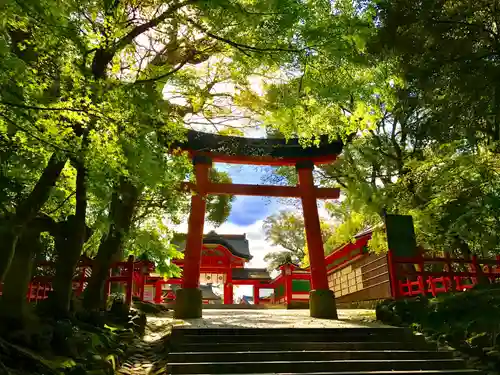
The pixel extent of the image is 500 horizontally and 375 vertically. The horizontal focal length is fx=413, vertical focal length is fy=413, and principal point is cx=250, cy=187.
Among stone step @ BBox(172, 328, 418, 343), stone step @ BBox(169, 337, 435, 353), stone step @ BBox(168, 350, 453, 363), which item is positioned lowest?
stone step @ BBox(168, 350, 453, 363)

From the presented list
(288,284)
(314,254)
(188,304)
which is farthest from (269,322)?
(288,284)

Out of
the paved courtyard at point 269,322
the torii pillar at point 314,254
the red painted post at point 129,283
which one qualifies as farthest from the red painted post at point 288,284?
the red painted post at point 129,283

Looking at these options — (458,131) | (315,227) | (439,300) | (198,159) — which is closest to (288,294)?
(315,227)

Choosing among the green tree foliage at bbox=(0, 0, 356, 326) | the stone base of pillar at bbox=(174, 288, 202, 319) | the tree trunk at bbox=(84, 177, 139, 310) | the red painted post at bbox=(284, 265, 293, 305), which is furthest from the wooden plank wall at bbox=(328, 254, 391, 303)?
the green tree foliage at bbox=(0, 0, 356, 326)

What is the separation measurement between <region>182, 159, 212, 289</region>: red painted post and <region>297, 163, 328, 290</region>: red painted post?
2.68 meters

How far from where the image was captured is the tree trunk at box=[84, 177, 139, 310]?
24.7 feet

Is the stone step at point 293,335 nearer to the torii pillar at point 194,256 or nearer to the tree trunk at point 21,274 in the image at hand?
the tree trunk at point 21,274

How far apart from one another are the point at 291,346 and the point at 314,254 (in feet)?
14.6

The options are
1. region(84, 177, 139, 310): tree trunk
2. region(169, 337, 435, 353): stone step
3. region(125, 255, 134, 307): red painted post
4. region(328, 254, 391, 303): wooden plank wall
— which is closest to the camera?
region(169, 337, 435, 353): stone step

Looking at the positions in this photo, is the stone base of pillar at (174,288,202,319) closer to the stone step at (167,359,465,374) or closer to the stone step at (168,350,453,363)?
the stone step at (168,350,453,363)

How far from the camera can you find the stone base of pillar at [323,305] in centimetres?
1018

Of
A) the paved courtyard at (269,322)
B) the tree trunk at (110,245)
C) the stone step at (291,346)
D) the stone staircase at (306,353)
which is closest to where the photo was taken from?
the stone staircase at (306,353)

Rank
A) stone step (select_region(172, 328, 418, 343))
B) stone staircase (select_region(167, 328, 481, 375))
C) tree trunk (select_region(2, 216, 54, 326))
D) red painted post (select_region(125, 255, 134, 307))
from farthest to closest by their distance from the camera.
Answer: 1. red painted post (select_region(125, 255, 134, 307))
2. stone step (select_region(172, 328, 418, 343))
3. stone staircase (select_region(167, 328, 481, 375))
4. tree trunk (select_region(2, 216, 54, 326))

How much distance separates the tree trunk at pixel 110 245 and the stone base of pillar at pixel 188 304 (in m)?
2.43
